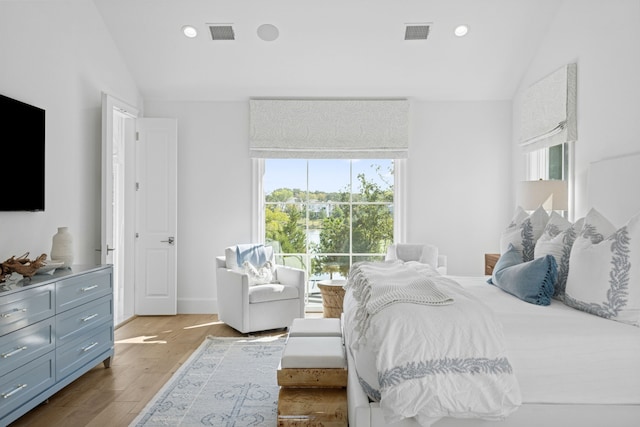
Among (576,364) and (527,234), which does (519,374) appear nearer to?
(576,364)

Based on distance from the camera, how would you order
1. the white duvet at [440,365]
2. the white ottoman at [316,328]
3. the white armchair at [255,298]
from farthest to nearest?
1. the white armchair at [255,298]
2. the white ottoman at [316,328]
3. the white duvet at [440,365]

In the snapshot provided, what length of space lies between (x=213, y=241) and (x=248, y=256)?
839 millimetres

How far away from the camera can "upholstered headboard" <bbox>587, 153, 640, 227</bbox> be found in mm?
3217

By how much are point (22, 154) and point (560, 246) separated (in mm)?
3552

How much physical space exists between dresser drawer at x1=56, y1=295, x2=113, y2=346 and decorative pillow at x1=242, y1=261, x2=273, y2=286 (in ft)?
4.90

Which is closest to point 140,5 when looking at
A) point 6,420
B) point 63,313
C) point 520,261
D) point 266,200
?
point 266,200

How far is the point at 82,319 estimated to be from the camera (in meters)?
3.31

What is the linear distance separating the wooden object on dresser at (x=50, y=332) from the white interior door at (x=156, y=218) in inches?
67.9

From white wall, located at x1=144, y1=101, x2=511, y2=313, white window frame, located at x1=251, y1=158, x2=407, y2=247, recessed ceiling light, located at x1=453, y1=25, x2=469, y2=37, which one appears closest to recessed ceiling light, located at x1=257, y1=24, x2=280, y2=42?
white wall, located at x1=144, y1=101, x2=511, y2=313

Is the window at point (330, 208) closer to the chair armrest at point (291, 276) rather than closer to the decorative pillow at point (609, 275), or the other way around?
the chair armrest at point (291, 276)

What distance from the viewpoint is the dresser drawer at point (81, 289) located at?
3084mm

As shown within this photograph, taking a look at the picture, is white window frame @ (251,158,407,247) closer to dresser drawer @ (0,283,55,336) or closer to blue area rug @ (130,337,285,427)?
blue area rug @ (130,337,285,427)

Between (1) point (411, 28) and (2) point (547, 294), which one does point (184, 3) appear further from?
(2) point (547, 294)

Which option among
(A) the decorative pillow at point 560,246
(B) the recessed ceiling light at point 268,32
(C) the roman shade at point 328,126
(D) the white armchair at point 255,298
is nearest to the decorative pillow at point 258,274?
(D) the white armchair at point 255,298
